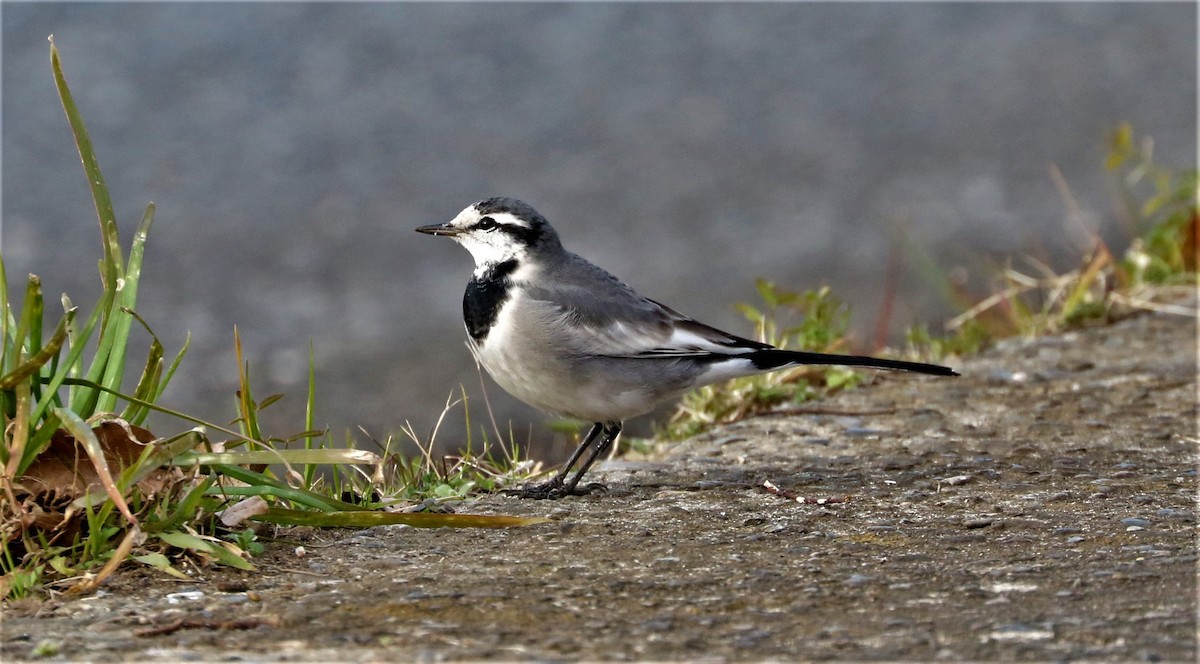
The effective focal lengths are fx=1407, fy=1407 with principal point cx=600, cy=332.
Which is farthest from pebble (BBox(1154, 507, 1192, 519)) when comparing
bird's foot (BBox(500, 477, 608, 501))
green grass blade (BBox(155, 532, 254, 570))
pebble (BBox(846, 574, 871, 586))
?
green grass blade (BBox(155, 532, 254, 570))

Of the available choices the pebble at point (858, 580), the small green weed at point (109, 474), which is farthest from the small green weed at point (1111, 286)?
the small green weed at point (109, 474)

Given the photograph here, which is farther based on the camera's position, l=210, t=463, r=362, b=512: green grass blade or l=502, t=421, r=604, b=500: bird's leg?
l=502, t=421, r=604, b=500: bird's leg

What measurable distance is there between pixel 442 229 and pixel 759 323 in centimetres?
148

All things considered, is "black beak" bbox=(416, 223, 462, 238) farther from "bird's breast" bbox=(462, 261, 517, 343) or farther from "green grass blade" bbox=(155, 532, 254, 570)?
"green grass blade" bbox=(155, 532, 254, 570)

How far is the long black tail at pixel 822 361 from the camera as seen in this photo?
16.2 ft

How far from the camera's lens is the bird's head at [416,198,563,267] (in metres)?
5.30

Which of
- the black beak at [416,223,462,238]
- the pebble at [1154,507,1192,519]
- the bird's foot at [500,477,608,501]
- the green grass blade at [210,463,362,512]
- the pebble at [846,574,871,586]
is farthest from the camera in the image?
the black beak at [416,223,462,238]

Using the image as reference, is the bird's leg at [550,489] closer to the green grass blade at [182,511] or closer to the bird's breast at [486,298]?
the bird's breast at [486,298]

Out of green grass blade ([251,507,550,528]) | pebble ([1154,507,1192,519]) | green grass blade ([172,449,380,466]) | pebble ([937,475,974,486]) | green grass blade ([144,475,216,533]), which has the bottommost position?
pebble ([1154,507,1192,519])

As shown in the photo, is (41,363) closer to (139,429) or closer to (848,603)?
(139,429)

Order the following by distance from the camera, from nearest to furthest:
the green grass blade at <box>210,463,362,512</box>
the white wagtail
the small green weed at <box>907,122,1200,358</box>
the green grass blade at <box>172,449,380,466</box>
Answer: the green grass blade at <box>172,449,380,466</box>, the green grass blade at <box>210,463,362,512</box>, the white wagtail, the small green weed at <box>907,122,1200,358</box>

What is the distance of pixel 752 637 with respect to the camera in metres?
Result: 3.03

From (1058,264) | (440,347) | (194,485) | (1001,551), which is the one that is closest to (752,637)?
(1001,551)

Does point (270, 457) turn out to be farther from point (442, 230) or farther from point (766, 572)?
point (442, 230)
